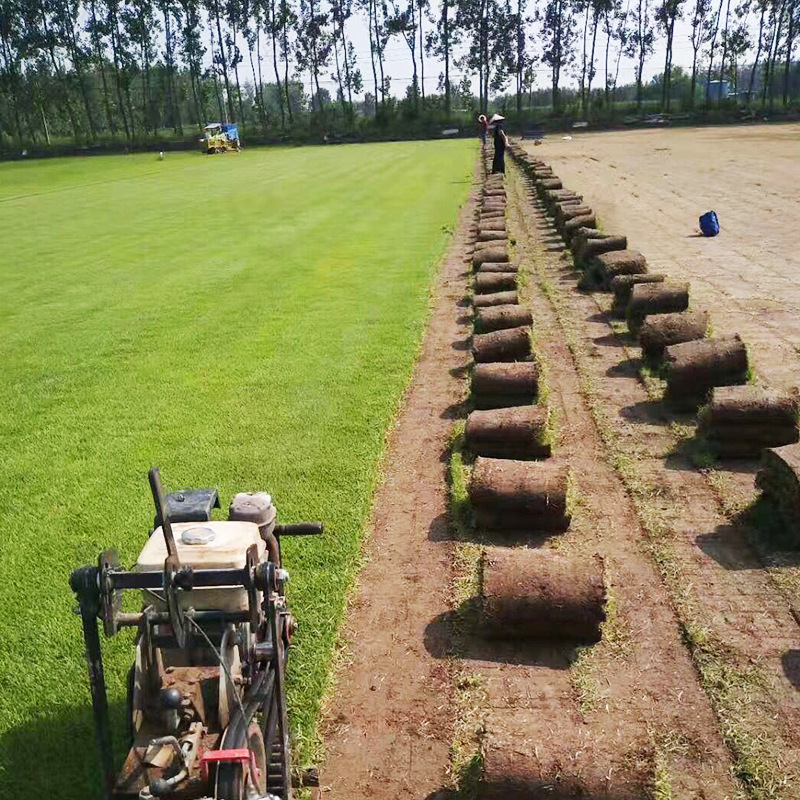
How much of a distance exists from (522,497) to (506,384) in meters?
2.49

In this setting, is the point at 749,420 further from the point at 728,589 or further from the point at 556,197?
Answer: the point at 556,197

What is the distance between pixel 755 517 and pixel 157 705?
502 cm

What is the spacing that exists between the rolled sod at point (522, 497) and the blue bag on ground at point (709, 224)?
1446cm

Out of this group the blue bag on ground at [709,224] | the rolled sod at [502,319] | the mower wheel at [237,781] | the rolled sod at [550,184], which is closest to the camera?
the mower wheel at [237,781]

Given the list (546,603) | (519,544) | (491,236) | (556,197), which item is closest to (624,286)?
(491,236)

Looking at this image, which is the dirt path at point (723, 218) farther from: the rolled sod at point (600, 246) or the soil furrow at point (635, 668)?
the soil furrow at point (635, 668)

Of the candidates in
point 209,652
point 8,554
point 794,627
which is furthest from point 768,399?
point 8,554

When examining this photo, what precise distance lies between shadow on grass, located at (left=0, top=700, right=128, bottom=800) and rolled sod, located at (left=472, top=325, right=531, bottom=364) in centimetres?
620

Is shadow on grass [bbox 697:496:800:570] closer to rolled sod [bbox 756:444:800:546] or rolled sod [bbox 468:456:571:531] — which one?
rolled sod [bbox 756:444:800:546]

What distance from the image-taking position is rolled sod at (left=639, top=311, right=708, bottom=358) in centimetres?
1005

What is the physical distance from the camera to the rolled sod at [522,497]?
21.4ft

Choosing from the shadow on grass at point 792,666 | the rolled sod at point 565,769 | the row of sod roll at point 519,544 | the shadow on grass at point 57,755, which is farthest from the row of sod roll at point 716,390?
the shadow on grass at point 57,755

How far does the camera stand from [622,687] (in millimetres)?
4840

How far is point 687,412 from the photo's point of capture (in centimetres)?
888
